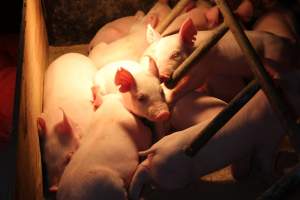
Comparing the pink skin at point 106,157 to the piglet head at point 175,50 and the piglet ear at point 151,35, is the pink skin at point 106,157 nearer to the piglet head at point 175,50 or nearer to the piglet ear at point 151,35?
the piglet head at point 175,50

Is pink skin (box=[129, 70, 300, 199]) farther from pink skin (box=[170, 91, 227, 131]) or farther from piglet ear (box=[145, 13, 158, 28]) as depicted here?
piglet ear (box=[145, 13, 158, 28])

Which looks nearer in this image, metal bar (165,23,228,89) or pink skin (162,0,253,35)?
metal bar (165,23,228,89)

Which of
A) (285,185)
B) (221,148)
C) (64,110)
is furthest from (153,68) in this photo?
(285,185)

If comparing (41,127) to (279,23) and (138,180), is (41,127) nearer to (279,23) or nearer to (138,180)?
(138,180)

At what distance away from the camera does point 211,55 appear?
2.31 metres

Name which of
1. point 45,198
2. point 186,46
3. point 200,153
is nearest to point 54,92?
point 45,198

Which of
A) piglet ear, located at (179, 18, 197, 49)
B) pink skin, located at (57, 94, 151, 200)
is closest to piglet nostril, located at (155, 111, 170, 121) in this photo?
pink skin, located at (57, 94, 151, 200)

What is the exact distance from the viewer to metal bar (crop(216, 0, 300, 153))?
1342 mm

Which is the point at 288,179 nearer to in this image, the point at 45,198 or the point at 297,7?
the point at 45,198

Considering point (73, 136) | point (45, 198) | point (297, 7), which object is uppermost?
point (73, 136)

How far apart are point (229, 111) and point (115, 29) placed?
1454mm

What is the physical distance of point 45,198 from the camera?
1993 millimetres

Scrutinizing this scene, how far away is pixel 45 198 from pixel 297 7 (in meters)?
1.96

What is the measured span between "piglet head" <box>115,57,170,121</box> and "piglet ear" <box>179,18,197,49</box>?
0.27m
